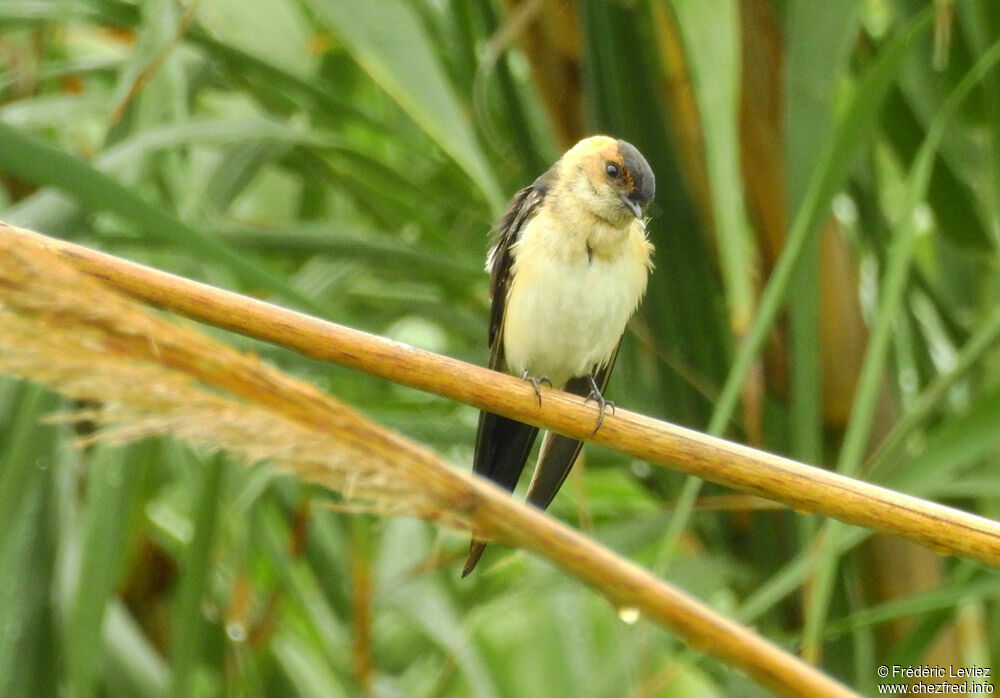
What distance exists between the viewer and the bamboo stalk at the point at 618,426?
1.01 metres

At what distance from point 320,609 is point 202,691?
41cm

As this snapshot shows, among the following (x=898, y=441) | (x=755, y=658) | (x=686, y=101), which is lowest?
(x=898, y=441)

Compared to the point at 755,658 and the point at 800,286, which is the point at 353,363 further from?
the point at 800,286

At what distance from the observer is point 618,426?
1229mm

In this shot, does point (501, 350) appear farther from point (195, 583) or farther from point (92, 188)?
point (92, 188)

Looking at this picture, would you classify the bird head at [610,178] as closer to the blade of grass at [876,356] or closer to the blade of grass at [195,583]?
the blade of grass at [876,356]

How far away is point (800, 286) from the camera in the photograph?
1.80 metres

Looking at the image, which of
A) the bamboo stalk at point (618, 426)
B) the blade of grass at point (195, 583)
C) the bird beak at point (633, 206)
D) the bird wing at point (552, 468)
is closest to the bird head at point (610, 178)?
the bird beak at point (633, 206)

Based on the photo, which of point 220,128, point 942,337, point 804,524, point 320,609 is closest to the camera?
point 804,524

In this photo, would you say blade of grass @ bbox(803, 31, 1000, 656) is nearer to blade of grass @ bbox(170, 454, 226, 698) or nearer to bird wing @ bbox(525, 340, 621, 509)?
bird wing @ bbox(525, 340, 621, 509)

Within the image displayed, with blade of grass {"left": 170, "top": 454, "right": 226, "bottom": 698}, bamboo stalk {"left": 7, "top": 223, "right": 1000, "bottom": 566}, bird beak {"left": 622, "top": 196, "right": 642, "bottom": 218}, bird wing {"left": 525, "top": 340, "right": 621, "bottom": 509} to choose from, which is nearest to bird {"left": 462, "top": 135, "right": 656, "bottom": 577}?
bird beak {"left": 622, "top": 196, "right": 642, "bottom": 218}

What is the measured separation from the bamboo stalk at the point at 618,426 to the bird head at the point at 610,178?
41.4 inches

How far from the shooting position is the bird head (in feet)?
7.36

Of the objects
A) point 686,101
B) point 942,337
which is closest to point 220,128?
point 686,101
